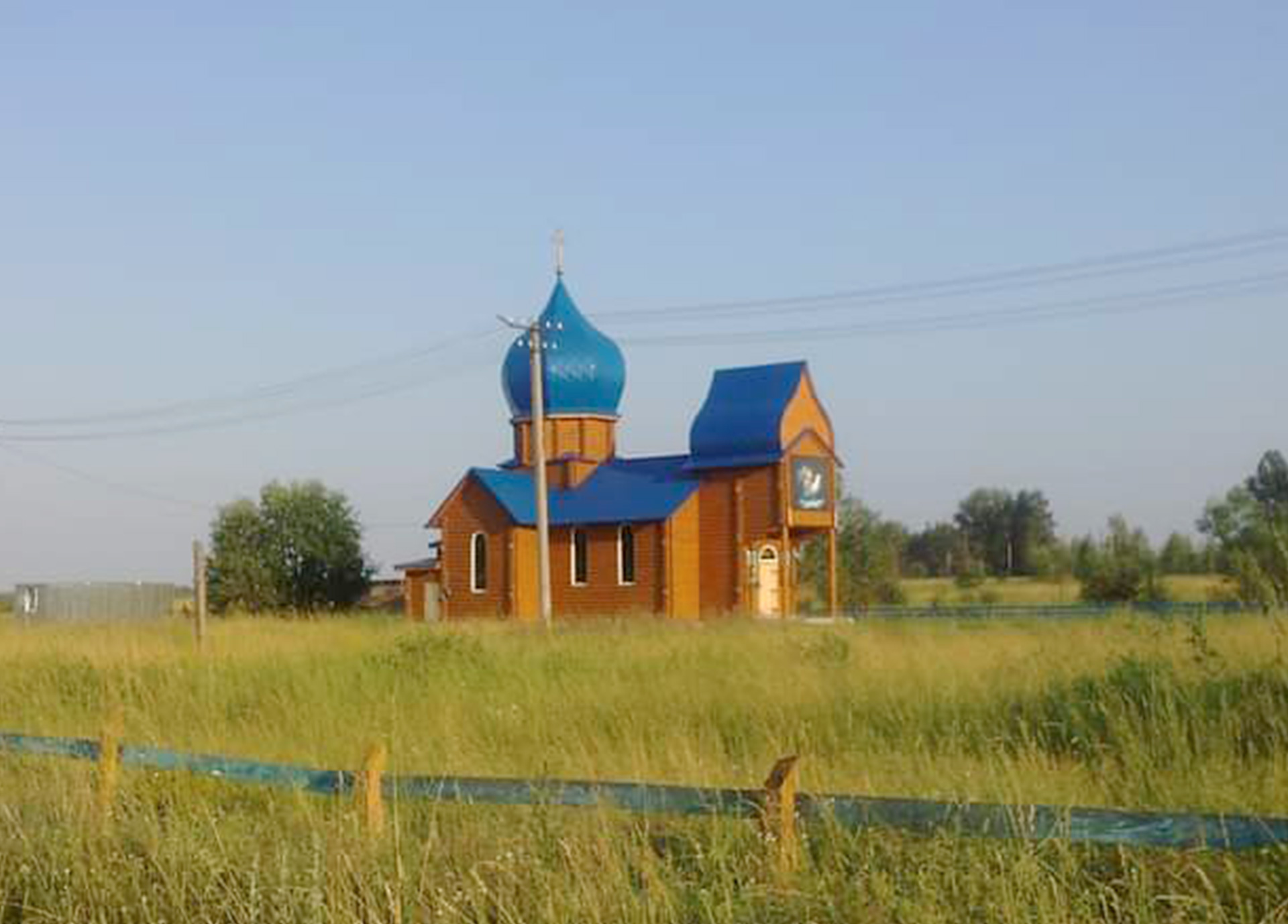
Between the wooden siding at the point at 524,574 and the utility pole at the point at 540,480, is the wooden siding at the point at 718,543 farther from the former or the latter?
the utility pole at the point at 540,480

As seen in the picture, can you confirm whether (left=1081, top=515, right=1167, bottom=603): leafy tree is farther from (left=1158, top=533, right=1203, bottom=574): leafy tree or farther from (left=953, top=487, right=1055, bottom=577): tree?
(left=953, top=487, right=1055, bottom=577): tree

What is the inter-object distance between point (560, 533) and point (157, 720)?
26861mm

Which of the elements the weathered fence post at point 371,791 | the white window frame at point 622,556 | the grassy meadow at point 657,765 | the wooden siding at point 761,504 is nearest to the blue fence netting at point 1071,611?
the grassy meadow at point 657,765

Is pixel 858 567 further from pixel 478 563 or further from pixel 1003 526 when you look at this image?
pixel 1003 526

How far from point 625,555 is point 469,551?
4.89 m

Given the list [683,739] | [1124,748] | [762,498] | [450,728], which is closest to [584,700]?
[450,728]

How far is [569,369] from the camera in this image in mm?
43750

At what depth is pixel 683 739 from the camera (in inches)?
456

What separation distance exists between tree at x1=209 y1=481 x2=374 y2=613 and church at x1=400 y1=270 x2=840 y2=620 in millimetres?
9315

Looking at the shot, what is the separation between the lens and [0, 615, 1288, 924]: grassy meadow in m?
5.86

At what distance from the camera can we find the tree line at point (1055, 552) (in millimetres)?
10562

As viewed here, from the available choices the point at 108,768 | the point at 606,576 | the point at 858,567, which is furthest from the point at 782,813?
the point at 858,567

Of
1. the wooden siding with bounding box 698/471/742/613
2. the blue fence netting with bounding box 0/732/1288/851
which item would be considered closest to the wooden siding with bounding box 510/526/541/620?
the wooden siding with bounding box 698/471/742/613

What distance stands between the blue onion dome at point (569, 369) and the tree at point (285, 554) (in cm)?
1159
